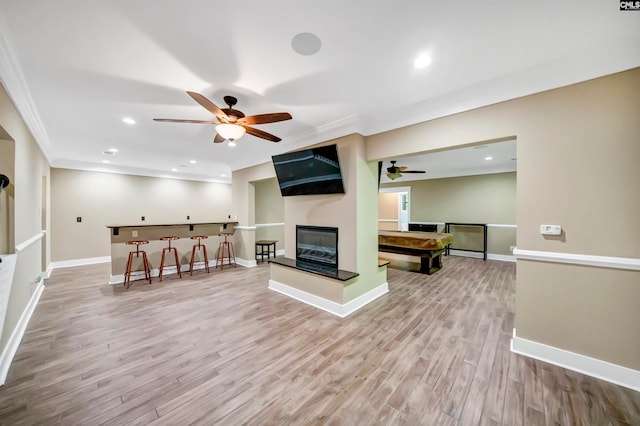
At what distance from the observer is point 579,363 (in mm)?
1982

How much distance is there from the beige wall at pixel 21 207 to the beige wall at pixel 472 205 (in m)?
8.44

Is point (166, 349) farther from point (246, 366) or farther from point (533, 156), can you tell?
point (533, 156)

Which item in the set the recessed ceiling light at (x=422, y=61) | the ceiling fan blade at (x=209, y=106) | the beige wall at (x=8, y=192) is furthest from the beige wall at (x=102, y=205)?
the recessed ceiling light at (x=422, y=61)

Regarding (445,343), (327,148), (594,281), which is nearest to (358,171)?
(327,148)

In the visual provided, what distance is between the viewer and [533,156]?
2.15m

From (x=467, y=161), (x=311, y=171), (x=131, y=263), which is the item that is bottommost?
(x=131, y=263)

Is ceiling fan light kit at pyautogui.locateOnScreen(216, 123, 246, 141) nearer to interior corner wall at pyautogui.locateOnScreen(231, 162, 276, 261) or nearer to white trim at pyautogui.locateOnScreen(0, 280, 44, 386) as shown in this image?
white trim at pyautogui.locateOnScreen(0, 280, 44, 386)

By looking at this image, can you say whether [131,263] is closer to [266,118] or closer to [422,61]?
[266,118]

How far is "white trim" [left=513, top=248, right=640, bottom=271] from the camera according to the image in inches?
70.6

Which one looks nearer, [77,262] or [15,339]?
[15,339]

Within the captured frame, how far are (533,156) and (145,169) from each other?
319 inches

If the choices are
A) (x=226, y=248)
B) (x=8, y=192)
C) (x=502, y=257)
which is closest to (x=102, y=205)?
(x=226, y=248)

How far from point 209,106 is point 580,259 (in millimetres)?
3479

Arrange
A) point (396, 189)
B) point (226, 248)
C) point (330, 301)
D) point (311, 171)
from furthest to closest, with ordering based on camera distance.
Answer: point (396, 189) → point (226, 248) → point (311, 171) → point (330, 301)
